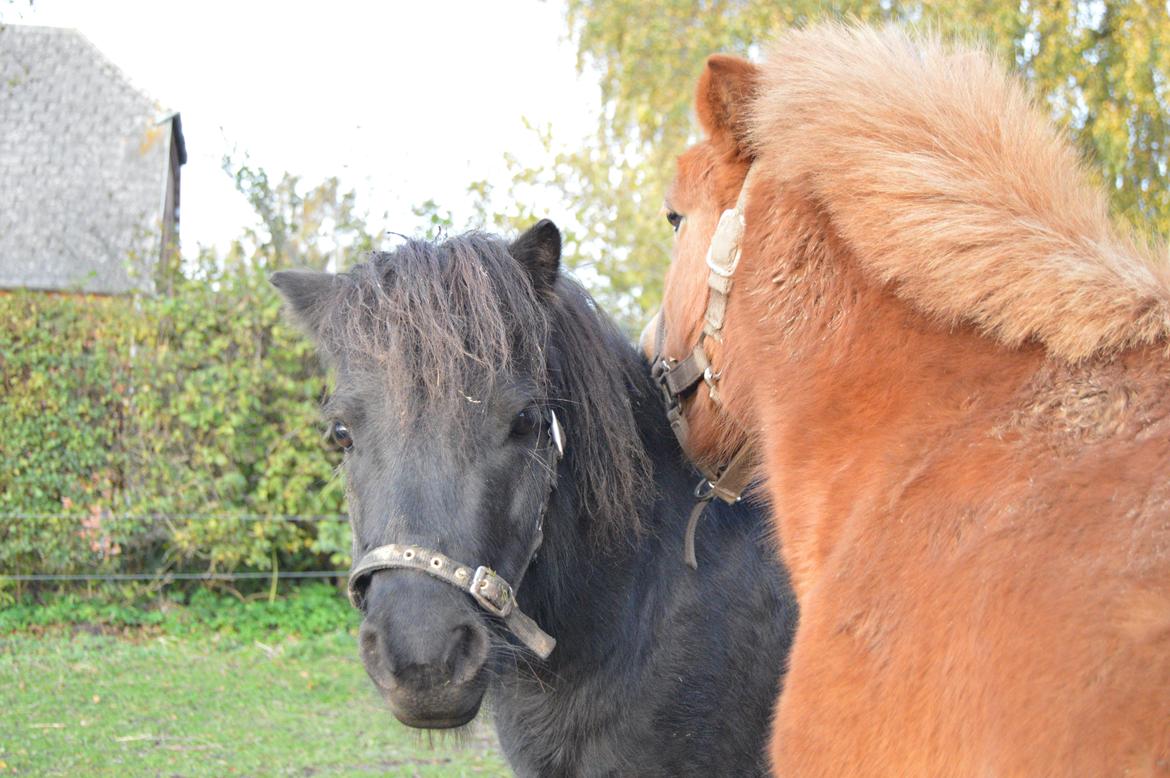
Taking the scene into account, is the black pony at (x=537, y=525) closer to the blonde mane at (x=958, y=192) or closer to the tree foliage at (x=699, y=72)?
the blonde mane at (x=958, y=192)

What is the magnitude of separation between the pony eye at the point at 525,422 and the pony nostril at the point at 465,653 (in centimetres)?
57

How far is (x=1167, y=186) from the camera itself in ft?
30.0

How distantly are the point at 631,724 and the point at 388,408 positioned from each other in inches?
44.3

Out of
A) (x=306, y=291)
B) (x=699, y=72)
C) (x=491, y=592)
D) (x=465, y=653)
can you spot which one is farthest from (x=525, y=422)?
(x=699, y=72)

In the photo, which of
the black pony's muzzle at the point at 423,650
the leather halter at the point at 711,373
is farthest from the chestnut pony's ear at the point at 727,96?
the black pony's muzzle at the point at 423,650

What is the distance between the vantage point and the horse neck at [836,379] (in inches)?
66.4

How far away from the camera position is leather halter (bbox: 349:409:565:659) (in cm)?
231

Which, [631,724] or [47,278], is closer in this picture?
[631,724]

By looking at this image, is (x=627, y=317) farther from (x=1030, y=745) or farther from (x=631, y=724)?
(x=1030, y=745)

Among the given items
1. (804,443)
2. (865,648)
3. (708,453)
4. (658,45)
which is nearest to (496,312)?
(708,453)

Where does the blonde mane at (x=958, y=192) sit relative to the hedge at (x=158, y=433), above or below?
above

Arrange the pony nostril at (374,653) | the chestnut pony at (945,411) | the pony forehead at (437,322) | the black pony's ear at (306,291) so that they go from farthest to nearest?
1. the black pony's ear at (306,291)
2. the pony forehead at (437,322)
3. the pony nostril at (374,653)
4. the chestnut pony at (945,411)

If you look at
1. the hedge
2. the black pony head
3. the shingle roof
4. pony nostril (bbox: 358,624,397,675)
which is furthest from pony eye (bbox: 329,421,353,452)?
the shingle roof

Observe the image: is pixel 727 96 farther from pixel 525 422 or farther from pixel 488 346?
pixel 525 422
